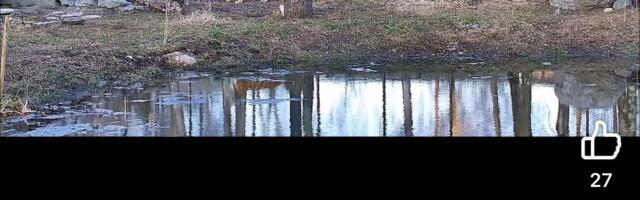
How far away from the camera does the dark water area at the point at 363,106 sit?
7.92m

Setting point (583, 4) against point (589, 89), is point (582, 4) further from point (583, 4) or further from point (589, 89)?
point (589, 89)

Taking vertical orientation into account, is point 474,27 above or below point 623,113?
above

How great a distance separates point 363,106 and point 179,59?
4.16 meters

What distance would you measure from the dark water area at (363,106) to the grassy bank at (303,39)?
1.21 m

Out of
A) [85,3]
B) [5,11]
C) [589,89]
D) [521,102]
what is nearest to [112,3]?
[85,3]

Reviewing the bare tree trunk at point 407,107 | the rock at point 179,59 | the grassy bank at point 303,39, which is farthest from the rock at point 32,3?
the bare tree trunk at point 407,107

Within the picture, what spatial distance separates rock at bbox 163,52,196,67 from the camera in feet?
40.4

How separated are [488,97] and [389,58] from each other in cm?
382

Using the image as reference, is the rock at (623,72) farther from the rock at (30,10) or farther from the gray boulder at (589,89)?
the rock at (30,10)

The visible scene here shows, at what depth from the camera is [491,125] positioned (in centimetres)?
823

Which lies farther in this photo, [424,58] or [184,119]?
[424,58]

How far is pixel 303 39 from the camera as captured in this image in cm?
1461
